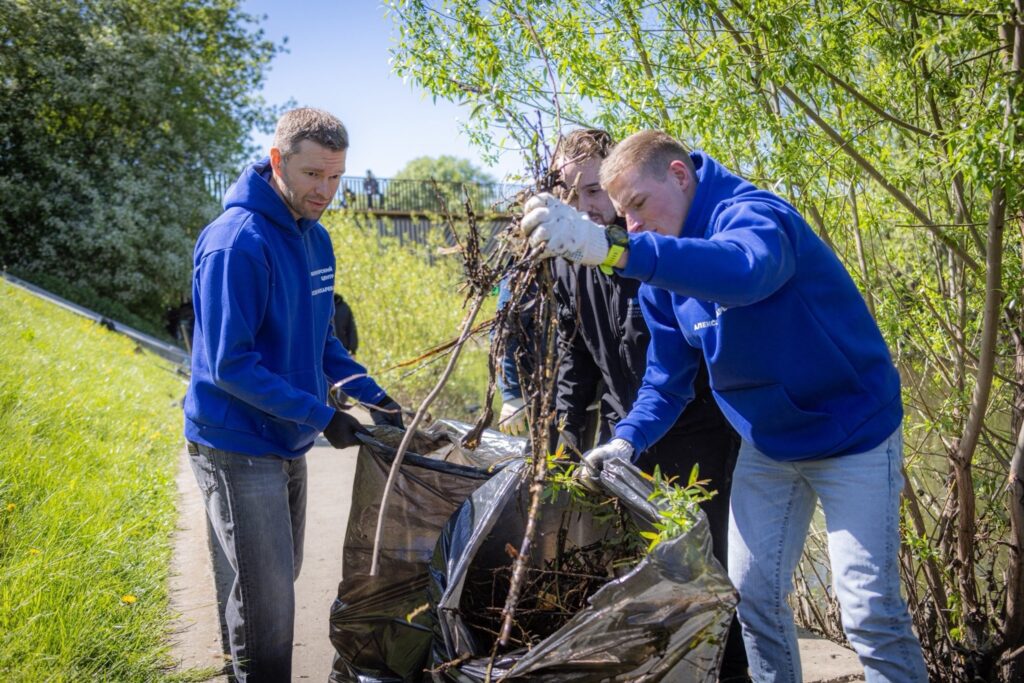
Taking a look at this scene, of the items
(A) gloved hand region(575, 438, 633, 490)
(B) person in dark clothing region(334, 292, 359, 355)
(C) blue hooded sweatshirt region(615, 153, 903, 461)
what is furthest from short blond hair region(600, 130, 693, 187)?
(B) person in dark clothing region(334, 292, 359, 355)

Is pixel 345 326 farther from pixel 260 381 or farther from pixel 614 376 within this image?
pixel 260 381

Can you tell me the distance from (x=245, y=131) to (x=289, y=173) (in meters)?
22.2

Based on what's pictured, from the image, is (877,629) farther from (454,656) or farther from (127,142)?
(127,142)

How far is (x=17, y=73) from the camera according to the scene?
17.9 meters

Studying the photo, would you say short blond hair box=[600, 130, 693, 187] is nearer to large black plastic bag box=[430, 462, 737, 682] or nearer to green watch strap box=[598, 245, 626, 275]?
green watch strap box=[598, 245, 626, 275]

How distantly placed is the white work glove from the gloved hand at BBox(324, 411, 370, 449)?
3.03 ft

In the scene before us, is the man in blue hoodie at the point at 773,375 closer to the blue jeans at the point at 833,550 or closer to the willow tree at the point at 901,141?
the blue jeans at the point at 833,550

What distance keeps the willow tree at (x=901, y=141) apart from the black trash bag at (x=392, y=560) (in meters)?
1.17

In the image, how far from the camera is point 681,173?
241 cm

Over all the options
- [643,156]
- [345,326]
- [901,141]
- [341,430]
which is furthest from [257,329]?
[345,326]

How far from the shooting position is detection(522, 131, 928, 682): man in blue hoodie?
1972 mm

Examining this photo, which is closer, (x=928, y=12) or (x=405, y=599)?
(x=405, y=599)

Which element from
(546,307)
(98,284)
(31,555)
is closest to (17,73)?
(98,284)

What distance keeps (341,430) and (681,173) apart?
→ 1204mm
